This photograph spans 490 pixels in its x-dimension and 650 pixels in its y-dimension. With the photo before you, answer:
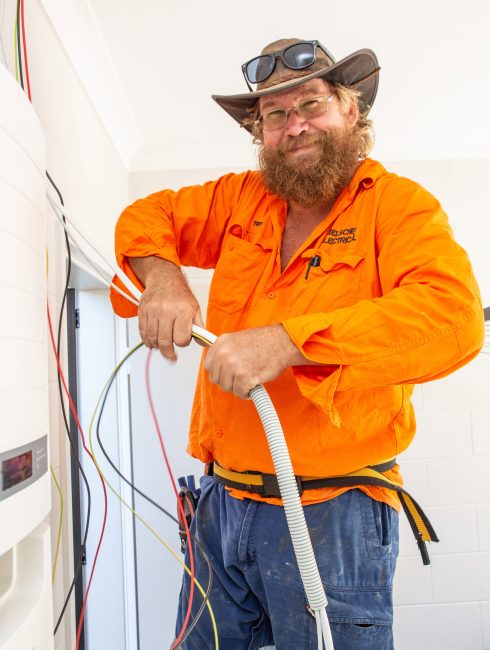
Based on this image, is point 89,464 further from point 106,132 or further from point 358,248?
point 358,248

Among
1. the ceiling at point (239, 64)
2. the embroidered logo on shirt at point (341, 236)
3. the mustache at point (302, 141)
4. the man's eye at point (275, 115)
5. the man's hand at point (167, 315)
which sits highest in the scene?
the ceiling at point (239, 64)

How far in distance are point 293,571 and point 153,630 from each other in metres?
1.70

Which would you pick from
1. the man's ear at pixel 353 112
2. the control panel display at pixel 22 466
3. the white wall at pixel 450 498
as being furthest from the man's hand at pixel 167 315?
the white wall at pixel 450 498

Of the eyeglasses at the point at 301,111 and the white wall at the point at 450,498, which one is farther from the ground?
the eyeglasses at the point at 301,111

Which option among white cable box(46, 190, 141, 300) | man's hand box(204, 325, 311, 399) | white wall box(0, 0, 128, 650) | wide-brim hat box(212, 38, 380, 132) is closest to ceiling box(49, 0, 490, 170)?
white wall box(0, 0, 128, 650)

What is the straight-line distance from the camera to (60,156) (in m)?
1.56

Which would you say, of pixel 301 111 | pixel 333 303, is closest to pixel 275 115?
pixel 301 111

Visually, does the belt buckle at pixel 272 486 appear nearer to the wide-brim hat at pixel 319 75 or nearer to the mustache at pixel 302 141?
the mustache at pixel 302 141

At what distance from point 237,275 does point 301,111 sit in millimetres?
395

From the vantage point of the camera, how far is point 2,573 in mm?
A: 716

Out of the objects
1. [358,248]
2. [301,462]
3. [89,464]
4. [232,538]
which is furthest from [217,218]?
[89,464]

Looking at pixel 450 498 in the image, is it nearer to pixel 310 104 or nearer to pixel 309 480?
pixel 309 480

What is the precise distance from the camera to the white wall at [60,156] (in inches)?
53.2

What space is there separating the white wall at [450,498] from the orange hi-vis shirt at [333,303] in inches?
56.5
